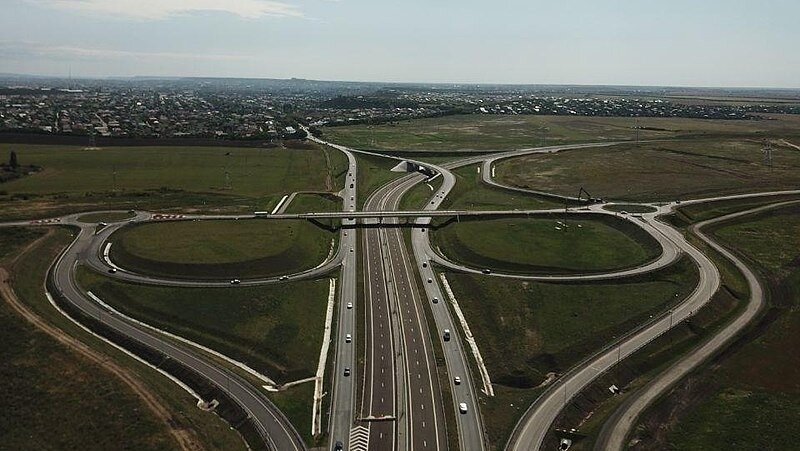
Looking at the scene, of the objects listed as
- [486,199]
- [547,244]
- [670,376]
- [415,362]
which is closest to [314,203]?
[486,199]

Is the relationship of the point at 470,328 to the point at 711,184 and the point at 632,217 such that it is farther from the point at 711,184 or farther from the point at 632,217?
the point at 711,184

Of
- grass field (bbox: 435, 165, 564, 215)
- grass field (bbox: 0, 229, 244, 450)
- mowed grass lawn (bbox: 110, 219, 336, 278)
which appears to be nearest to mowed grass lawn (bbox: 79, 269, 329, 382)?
mowed grass lawn (bbox: 110, 219, 336, 278)

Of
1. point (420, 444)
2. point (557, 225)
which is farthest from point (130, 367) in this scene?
point (557, 225)

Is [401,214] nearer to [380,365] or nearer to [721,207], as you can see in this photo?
[380,365]

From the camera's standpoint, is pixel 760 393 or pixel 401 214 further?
pixel 401 214

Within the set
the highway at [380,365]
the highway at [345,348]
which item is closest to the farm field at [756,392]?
the highway at [380,365]

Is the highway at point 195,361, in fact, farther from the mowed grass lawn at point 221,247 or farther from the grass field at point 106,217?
the grass field at point 106,217
